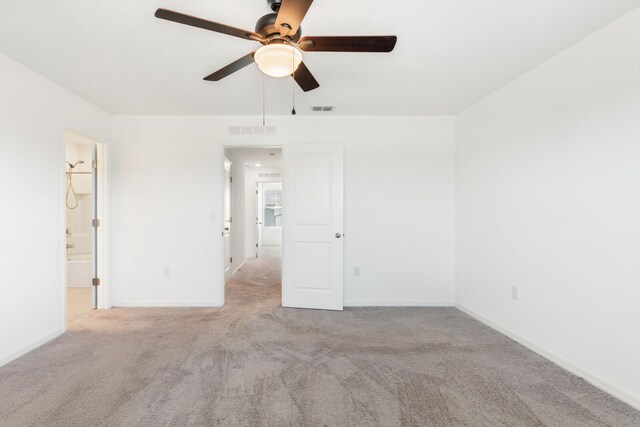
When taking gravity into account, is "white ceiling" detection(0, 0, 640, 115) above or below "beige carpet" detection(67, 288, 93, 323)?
above

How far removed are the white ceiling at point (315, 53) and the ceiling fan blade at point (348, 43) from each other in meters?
0.38

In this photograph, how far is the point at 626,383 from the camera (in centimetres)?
196

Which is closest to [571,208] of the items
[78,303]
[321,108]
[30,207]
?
[321,108]

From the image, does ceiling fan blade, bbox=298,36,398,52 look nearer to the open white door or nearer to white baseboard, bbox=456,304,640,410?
the open white door

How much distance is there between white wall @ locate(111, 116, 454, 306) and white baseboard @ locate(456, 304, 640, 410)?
950 millimetres

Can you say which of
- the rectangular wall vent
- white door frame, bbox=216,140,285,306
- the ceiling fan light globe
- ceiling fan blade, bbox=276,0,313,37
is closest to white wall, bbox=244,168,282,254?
white door frame, bbox=216,140,285,306

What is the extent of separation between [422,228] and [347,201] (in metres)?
1.05

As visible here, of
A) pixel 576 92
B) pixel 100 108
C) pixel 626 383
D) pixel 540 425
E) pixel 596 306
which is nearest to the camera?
pixel 540 425

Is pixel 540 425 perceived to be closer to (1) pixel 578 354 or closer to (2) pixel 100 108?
(1) pixel 578 354

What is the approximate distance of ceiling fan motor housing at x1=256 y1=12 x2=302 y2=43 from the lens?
4.91 feet

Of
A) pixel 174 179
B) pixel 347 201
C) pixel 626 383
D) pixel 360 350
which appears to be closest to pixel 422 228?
pixel 347 201

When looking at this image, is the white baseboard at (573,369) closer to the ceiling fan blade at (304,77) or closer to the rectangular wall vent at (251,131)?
the ceiling fan blade at (304,77)

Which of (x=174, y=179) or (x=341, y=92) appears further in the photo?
(x=174, y=179)

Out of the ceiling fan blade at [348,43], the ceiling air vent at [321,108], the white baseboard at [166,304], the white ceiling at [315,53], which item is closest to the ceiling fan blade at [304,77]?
the ceiling fan blade at [348,43]
